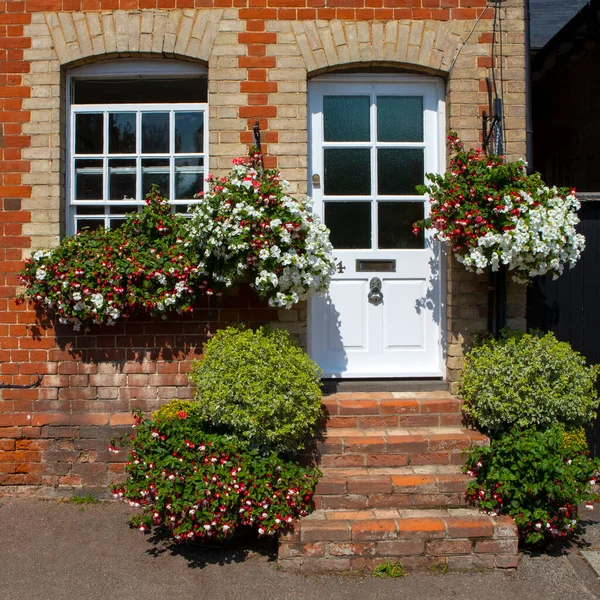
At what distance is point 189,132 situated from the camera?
214 inches

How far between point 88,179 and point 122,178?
0.29m

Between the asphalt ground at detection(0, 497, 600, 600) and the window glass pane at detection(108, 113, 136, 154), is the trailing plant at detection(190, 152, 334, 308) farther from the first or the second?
the asphalt ground at detection(0, 497, 600, 600)

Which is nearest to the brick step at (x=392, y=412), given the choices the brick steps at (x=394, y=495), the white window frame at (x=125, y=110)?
the brick steps at (x=394, y=495)

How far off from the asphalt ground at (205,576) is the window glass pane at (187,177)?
2.70 m

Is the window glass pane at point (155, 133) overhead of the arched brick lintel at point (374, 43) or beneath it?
beneath

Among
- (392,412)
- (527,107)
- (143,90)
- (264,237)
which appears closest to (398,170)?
(527,107)

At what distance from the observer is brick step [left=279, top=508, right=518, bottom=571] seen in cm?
405

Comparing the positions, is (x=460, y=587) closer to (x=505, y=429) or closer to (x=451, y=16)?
(x=505, y=429)

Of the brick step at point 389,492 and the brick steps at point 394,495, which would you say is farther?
the brick step at point 389,492

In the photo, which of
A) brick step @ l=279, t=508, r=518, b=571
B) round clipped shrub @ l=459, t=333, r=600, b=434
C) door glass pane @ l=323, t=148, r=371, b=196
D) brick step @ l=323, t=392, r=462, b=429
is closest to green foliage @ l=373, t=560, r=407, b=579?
brick step @ l=279, t=508, r=518, b=571

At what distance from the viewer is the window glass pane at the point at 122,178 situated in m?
5.40

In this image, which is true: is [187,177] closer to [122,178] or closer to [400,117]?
[122,178]

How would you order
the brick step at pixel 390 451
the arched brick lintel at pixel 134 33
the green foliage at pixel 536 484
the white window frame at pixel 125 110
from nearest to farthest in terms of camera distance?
1. the green foliage at pixel 536 484
2. the brick step at pixel 390 451
3. the arched brick lintel at pixel 134 33
4. the white window frame at pixel 125 110

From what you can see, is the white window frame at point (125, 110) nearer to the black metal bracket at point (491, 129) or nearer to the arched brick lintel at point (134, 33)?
the arched brick lintel at point (134, 33)
